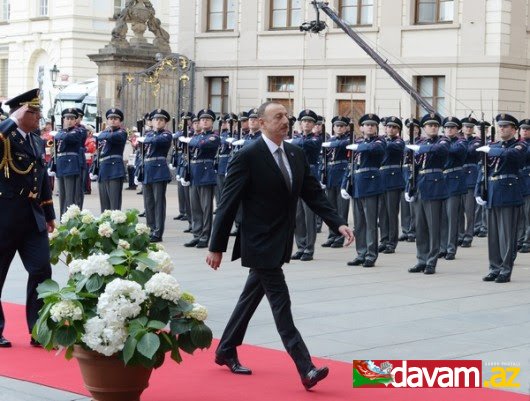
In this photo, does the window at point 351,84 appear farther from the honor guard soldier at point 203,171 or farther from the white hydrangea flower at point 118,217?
the white hydrangea flower at point 118,217

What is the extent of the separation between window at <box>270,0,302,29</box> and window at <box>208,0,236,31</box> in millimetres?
1272

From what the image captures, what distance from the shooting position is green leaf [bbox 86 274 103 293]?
7.70 meters

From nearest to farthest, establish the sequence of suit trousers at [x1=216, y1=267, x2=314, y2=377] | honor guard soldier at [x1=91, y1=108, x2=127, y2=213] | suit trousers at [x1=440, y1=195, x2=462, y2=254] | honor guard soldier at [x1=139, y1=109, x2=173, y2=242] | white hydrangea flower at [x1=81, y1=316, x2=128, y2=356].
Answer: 1. white hydrangea flower at [x1=81, y1=316, x2=128, y2=356]
2. suit trousers at [x1=216, y1=267, x2=314, y2=377]
3. suit trousers at [x1=440, y1=195, x2=462, y2=254]
4. honor guard soldier at [x1=139, y1=109, x2=173, y2=242]
5. honor guard soldier at [x1=91, y1=108, x2=127, y2=213]

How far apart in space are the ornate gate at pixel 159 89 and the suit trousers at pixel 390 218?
45.8 feet

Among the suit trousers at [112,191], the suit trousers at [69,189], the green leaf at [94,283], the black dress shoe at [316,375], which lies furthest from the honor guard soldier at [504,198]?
the suit trousers at [69,189]

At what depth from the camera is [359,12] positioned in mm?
31078

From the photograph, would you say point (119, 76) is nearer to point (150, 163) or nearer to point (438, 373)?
point (150, 163)

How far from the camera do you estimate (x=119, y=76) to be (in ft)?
103

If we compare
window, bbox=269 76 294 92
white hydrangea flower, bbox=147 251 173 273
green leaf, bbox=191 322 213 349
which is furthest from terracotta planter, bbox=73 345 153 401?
window, bbox=269 76 294 92

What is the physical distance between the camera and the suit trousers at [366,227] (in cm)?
1567

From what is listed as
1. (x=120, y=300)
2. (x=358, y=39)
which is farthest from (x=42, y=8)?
(x=120, y=300)

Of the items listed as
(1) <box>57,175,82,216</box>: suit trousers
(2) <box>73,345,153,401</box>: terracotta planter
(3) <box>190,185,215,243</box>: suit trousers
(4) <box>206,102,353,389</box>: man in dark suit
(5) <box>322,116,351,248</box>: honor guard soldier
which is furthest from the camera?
(1) <box>57,175,82,216</box>: suit trousers

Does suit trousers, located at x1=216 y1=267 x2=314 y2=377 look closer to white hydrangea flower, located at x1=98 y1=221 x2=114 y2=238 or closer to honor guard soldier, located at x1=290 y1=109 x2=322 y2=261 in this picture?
white hydrangea flower, located at x1=98 y1=221 x2=114 y2=238

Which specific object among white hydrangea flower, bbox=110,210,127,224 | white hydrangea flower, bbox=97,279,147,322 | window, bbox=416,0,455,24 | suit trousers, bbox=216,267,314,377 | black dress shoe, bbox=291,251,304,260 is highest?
window, bbox=416,0,455,24
